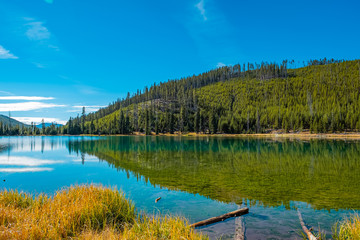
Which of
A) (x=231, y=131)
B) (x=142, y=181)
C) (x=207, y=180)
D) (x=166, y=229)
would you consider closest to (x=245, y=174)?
(x=207, y=180)

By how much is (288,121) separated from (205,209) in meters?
159

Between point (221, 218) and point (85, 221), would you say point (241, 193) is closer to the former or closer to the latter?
point (221, 218)

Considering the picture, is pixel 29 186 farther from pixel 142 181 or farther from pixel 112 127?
pixel 112 127

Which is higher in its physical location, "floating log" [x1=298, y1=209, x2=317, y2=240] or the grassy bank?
the grassy bank

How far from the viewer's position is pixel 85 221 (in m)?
9.42

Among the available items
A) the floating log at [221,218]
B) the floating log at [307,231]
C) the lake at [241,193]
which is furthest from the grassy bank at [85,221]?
the floating log at [307,231]

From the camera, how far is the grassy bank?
779cm

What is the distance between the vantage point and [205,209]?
1433 cm

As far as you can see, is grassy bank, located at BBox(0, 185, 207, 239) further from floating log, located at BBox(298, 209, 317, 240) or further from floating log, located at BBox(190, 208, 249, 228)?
floating log, located at BBox(298, 209, 317, 240)

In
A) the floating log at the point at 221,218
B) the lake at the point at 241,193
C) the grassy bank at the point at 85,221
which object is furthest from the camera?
the lake at the point at 241,193

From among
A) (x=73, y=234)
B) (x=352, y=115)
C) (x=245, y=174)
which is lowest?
(x=245, y=174)

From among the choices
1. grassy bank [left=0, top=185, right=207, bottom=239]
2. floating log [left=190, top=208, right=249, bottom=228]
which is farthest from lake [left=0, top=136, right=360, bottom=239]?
grassy bank [left=0, top=185, right=207, bottom=239]

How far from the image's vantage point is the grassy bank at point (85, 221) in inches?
307

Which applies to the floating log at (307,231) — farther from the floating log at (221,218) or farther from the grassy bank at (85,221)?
the grassy bank at (85,221)
